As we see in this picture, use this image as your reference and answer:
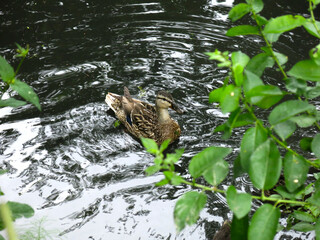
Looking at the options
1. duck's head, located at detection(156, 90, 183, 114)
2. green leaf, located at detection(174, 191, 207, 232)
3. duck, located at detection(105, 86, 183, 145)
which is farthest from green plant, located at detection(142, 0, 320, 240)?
duck, located at detection(105, 86, 183, 145)

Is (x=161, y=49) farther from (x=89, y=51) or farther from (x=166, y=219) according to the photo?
(x=166, y=219)

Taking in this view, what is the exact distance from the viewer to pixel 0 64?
235 centimetres

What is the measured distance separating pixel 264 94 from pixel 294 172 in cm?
55

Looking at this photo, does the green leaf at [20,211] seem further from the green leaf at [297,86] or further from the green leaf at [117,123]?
the green leaf at [117,123]

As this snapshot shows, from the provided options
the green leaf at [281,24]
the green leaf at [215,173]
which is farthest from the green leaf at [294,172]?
the green leaf at [281,24]

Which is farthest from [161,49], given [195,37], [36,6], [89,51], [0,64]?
[0,64]

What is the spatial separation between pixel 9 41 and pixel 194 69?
343 cm

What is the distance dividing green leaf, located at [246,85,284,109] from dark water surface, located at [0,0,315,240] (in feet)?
8.25

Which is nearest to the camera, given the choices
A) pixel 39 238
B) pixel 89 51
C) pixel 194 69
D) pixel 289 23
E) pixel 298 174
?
pixel 289 23

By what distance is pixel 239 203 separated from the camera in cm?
208

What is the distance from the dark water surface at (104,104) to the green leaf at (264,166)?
2.50 metres

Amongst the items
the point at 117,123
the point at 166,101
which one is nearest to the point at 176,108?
the point at 166,101

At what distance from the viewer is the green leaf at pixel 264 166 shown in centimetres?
213

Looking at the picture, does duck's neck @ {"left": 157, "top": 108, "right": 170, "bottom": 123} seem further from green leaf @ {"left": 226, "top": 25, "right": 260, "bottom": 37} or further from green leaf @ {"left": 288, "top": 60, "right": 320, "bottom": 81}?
green leaf @ {"left": 288, "top": 60, "right": 320, "bottom": 81}
